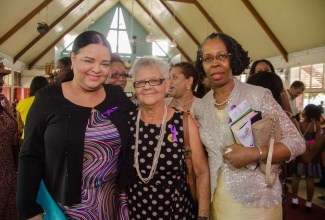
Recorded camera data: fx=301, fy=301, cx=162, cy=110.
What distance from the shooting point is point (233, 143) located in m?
1.66

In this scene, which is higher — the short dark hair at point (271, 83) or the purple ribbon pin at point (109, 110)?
the short dark hair at point (271, 83)

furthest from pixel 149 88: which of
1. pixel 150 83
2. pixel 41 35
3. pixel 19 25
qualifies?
pixel 41 35

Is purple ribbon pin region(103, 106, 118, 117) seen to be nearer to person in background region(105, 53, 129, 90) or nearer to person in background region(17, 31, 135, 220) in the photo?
person in background region(17, 31, 135, 220)

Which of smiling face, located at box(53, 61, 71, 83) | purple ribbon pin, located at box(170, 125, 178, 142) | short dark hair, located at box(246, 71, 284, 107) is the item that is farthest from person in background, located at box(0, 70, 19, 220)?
short dark hair, located at box(246, 71, 284, 107)

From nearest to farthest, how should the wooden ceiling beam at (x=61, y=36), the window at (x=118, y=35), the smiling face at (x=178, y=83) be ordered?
the smiling face at (x=178, y=83) < the wooden ceiling beam at (x=61, y=36) < the window at (x=118, y=35)

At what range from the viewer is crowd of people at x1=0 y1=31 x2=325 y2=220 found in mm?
1552

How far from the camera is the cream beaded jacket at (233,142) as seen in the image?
5.21 feet

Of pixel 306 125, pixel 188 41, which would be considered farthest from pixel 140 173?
pixel 188 41

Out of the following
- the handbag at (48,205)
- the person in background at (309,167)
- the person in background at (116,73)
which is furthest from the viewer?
the person in background at (309,167)

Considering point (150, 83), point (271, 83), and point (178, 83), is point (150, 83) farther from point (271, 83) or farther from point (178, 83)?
point (178, 83)

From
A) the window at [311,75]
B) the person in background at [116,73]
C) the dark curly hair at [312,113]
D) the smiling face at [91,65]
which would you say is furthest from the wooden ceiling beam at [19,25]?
the smiling face at [91,65]

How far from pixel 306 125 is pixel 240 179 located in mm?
3448

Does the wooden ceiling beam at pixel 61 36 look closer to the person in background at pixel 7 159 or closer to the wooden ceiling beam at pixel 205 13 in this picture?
the wooden ceiling beam at pixel 205 13

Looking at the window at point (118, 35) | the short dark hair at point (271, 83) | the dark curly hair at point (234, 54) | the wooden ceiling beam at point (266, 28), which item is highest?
the window at point (118, 35)
